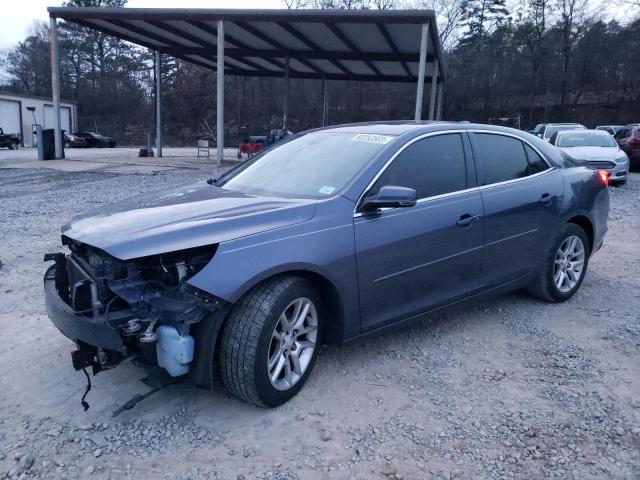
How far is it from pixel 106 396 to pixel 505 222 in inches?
122

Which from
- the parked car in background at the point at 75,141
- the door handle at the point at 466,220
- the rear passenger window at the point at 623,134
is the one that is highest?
the rear passenger window at the point at 623,134

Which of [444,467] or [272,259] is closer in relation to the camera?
[444,467]

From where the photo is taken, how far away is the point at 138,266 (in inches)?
108

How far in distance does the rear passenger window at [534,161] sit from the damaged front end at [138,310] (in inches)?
120

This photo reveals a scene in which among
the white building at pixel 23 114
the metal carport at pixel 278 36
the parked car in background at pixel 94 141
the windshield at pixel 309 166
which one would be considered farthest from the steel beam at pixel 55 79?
the white building at pixel 23 114

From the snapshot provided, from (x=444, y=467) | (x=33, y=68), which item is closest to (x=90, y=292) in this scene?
(x=444, y=467)

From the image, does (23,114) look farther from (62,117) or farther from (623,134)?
(623,134)

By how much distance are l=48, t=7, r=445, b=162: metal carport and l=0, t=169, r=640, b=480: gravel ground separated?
1170 cm

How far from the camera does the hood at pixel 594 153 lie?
492 inches

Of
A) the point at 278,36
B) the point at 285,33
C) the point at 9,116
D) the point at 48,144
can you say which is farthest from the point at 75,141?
the point at 285,33

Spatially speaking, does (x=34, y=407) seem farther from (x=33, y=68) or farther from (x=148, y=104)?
(x=33, y=68)

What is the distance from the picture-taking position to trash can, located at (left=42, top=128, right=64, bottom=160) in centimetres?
1912

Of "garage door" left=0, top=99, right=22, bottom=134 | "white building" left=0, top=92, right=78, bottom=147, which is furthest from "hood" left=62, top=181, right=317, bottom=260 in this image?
"garage door" left=0, top=99, right=22, bottom=134

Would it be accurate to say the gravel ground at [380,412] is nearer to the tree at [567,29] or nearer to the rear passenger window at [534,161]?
the rear passenger window at [534,161]
